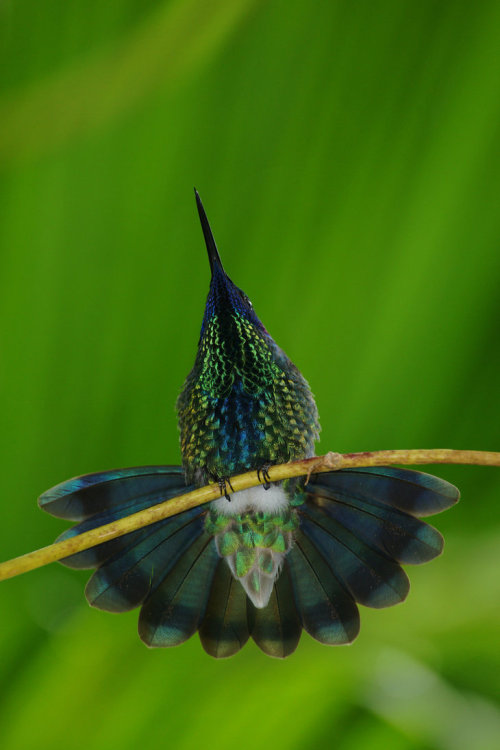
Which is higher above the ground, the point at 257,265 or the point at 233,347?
the point at 257,265

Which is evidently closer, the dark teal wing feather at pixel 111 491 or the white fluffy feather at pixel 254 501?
the dark teal wing feather at pixel 111 491

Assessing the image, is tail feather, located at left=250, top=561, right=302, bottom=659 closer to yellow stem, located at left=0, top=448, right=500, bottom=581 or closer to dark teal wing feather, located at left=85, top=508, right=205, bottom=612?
dark teal wing feather, located at left=85, top=508, right=205, bottom=612

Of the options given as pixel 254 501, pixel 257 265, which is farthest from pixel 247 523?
pixel 257 265

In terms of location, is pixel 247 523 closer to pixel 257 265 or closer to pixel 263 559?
pixel 263 559

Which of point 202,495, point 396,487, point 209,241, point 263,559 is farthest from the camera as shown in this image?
point 263,559

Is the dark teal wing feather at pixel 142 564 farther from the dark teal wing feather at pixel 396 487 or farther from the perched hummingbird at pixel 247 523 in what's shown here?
the dark teal wing feather at pixel 396 487

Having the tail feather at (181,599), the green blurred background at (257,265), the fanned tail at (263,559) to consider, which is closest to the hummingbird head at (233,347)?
the green blurred background at (257,265)
